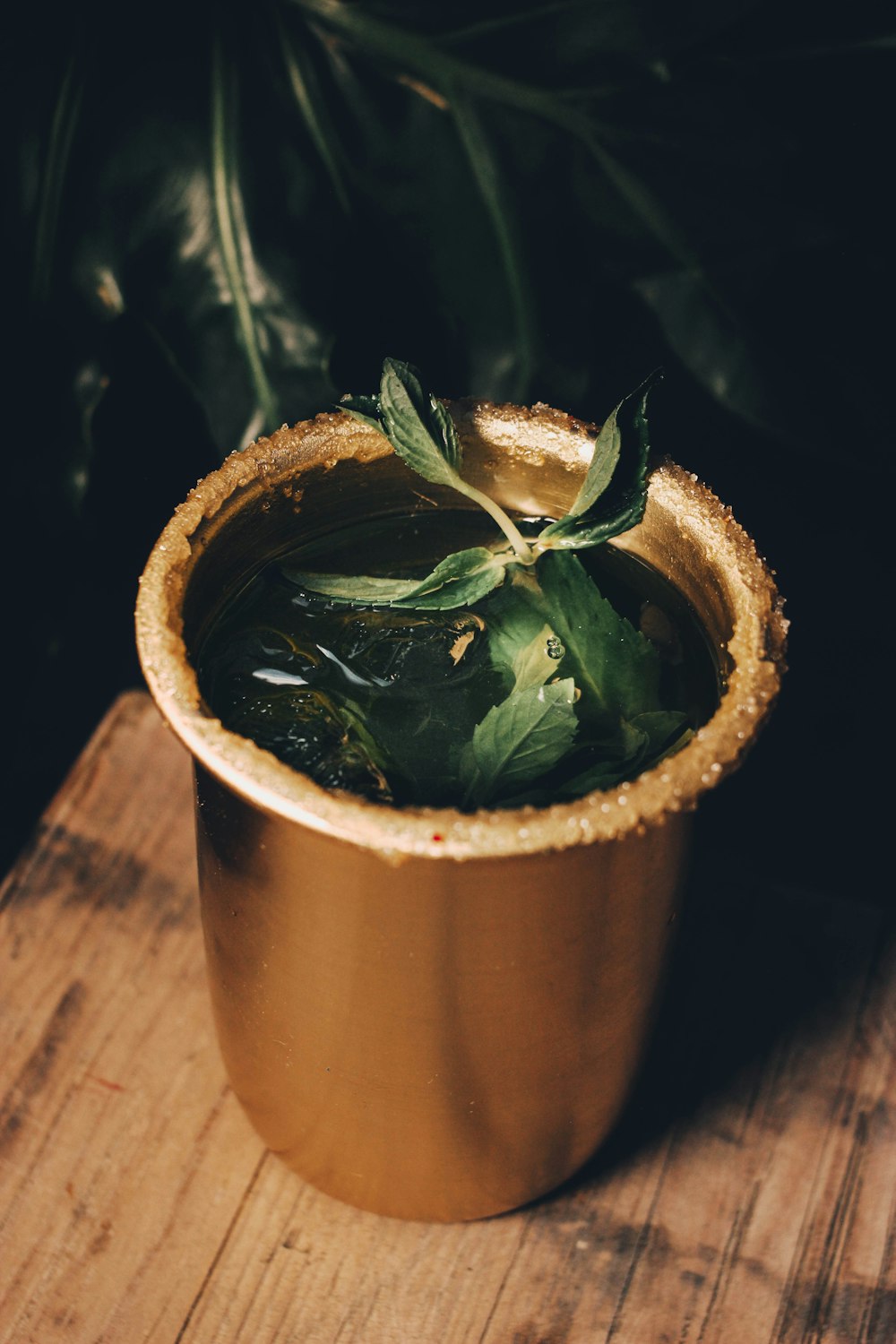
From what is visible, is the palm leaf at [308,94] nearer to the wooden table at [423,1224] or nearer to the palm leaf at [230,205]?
the palm leaf at [230,205]

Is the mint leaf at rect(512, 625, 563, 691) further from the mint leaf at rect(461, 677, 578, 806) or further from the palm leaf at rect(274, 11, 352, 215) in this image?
the palm leaf at rect(274, 11, 352, 215)

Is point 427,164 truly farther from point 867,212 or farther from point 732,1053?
point 732,1053

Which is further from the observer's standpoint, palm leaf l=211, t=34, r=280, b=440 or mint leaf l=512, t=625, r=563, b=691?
palm leaf l=211, t=34, r=280, b=440

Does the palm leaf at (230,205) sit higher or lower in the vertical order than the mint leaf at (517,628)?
higher

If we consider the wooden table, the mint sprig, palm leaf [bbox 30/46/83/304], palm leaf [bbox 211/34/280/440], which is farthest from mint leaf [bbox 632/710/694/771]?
palm leaf [bbox 30/46/83/304]

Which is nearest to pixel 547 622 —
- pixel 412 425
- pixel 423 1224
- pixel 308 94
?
pixel 412 425

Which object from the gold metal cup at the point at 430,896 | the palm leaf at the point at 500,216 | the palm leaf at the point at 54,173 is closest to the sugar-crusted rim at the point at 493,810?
the gold metal cup at the point at 430,896

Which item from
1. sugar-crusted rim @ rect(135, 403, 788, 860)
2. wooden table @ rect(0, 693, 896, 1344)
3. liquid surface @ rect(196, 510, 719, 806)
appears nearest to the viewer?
sugar-crusted rim @ rect(135, 403, 788, 860)

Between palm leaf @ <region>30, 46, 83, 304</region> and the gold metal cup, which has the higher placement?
palm leaf @ <region>30, 46, 83, 304</region>
